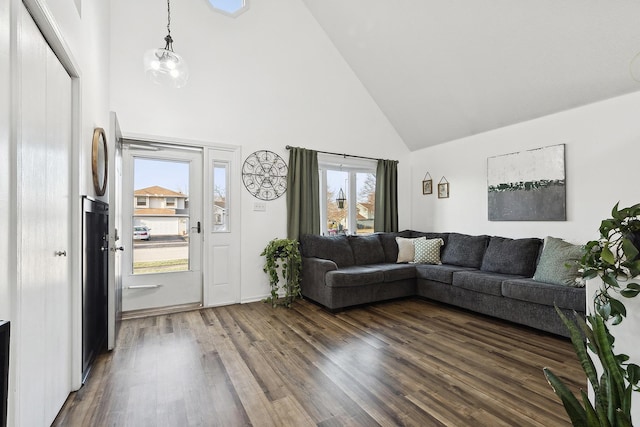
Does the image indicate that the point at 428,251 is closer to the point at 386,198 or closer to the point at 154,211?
the point at 386,198

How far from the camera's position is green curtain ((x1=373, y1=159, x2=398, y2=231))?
5.23 metres

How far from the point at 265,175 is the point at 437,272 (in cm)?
258

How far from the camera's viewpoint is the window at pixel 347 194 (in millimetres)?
4926

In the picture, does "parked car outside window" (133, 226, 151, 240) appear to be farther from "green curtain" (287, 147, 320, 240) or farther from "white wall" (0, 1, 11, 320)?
"white wall" (0, 1, 11, 320)

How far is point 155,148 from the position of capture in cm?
368

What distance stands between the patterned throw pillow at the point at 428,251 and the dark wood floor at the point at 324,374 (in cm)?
116

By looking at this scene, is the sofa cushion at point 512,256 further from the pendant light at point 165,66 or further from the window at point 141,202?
the window at point 141,202

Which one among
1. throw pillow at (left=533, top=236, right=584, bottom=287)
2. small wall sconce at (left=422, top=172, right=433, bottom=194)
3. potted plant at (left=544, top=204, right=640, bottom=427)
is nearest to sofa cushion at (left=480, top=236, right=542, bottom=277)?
throw pillow at (left=533, top=236, right=584, bottom=287)

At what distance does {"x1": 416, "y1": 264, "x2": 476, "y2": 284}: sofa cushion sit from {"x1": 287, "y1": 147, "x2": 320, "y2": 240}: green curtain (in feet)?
4.94

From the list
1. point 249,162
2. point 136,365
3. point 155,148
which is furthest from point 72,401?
point 249,162

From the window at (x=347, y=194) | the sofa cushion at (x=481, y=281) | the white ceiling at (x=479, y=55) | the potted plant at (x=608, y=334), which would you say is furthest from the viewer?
the window at (x=347, y=194)

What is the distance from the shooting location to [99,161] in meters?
2.39

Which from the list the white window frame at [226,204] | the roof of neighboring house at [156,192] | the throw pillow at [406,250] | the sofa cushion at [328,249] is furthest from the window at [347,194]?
the roof of neighboring house at [156,192]

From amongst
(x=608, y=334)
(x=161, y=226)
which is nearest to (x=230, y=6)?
(x=161, y=226)
